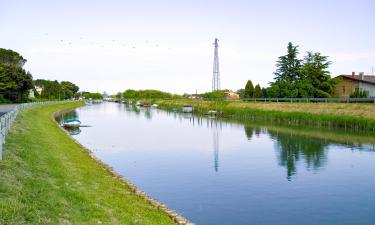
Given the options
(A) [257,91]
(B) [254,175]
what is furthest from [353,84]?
(B) [254,175]

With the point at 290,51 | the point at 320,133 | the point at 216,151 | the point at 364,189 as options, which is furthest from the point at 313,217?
the point at 290,51

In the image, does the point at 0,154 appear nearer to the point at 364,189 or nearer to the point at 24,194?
the point at 24,194

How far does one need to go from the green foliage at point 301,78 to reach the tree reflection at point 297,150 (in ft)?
103

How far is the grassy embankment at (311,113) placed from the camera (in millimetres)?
51281

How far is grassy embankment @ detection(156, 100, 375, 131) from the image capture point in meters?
51.3

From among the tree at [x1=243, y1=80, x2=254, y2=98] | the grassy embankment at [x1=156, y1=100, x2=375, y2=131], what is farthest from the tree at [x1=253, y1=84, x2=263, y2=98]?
the grassy embankment at [x1=156, y1=100, x2=375, y2=131]

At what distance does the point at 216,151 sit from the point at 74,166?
16775 millimetres

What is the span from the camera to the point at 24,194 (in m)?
11.3

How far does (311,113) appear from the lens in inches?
2419

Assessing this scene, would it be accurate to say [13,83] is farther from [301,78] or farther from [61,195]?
[61,195]

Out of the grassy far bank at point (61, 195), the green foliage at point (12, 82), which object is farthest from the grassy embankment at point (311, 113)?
the green foliage at point (12, 82)

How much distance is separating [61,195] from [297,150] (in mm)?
25965

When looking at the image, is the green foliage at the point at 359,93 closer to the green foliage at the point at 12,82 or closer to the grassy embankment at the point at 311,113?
the grassy embankment at the point at 311,113

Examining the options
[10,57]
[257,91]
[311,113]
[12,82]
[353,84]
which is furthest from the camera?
[10,57]
